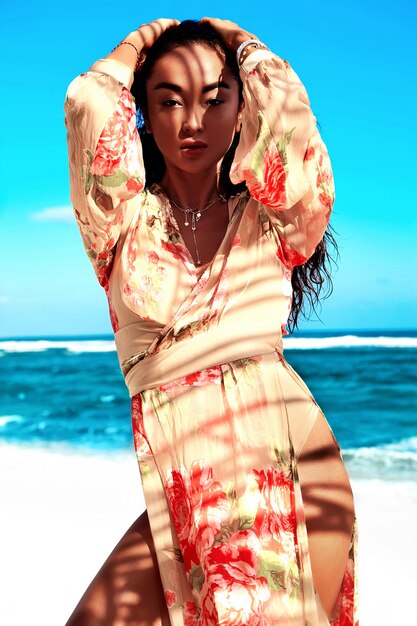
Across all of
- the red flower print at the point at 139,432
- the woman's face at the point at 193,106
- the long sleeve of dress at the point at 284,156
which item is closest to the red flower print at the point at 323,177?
the long sleeve of dress at the point at 284,156

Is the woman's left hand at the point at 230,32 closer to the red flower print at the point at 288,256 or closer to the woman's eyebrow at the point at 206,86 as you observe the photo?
the woman's eyebrow at the point at 206,86

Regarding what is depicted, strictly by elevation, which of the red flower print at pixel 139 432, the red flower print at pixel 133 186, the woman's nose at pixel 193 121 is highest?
the woman's nose at pixel 193 121

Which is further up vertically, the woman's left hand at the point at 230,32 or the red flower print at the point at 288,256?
the woman's left hand at the point at 230,32

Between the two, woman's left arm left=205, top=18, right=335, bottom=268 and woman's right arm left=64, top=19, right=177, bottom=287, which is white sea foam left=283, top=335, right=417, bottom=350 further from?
woman's right arm left=64, top=19, right=177, bottom=287

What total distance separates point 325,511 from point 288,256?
57cm

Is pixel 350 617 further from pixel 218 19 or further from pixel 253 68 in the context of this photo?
pixel 218 19

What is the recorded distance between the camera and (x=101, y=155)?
6.08 ft

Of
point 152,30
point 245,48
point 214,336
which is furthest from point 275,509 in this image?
point 152,30

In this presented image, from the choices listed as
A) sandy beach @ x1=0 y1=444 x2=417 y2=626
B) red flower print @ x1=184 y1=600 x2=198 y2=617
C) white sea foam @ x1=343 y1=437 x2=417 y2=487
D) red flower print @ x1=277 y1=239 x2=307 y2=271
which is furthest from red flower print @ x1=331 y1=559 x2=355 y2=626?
white sea foam @ x1=343 y1=437 x2=417 y2=487

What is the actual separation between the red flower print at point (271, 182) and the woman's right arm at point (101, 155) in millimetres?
253

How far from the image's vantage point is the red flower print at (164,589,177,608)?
5.72 ft

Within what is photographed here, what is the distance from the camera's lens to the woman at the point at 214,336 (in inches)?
68.7

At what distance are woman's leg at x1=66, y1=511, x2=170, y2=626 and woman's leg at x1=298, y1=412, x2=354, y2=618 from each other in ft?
1.10

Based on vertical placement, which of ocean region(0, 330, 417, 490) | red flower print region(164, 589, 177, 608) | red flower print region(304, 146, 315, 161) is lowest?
red flower print region(164, 589, 177, 608)
